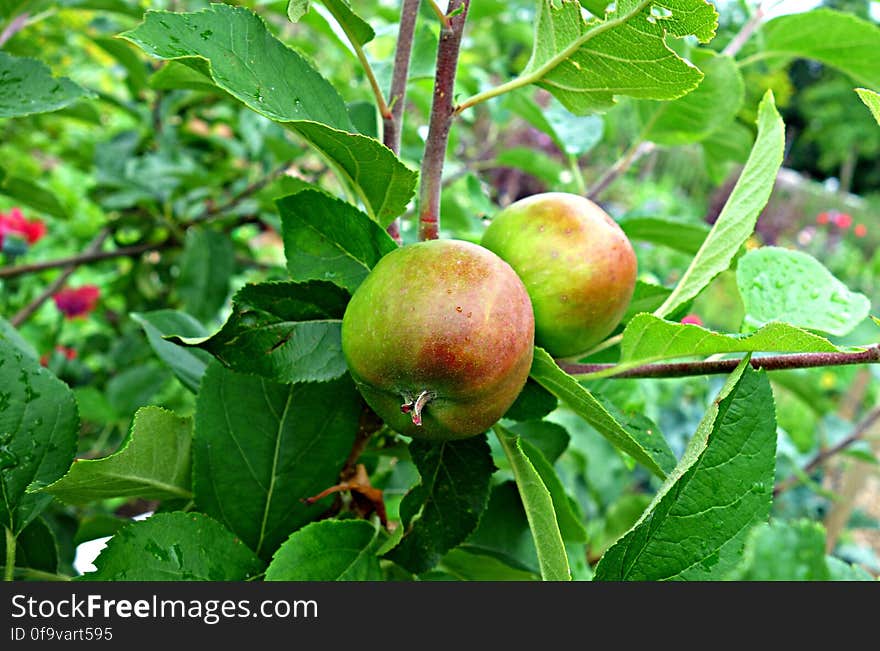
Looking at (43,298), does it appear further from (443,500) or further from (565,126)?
(443,500)

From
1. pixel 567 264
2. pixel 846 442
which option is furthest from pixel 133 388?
pixel 846 442

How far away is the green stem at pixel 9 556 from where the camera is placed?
72 centimetres

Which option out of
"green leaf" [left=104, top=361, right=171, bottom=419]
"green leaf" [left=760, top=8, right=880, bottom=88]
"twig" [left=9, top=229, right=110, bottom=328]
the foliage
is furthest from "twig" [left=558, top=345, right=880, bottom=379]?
"twig" [left=9, top=229, right=110, bottom=328]

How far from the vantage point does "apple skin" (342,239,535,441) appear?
0.55 meters

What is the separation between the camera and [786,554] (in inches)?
16.5

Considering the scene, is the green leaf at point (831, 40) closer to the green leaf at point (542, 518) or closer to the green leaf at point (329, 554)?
the green leaf at point (542, 518)

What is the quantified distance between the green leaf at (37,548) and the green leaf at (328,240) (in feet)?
1.33

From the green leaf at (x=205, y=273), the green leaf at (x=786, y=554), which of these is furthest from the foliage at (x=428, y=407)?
the green leaf at (x=205, y=273)

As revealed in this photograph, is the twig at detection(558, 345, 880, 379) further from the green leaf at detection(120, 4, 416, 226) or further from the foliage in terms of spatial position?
the green leaf at detection(120, 4, 416, 226)

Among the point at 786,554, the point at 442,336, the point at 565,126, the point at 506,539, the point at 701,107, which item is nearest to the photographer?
the point at 786,554

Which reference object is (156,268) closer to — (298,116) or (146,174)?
(146,174)

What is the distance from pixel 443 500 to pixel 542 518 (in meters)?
0.12

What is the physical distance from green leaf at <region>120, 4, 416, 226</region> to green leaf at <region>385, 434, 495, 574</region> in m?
0.24

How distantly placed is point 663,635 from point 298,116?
0.50 metres
